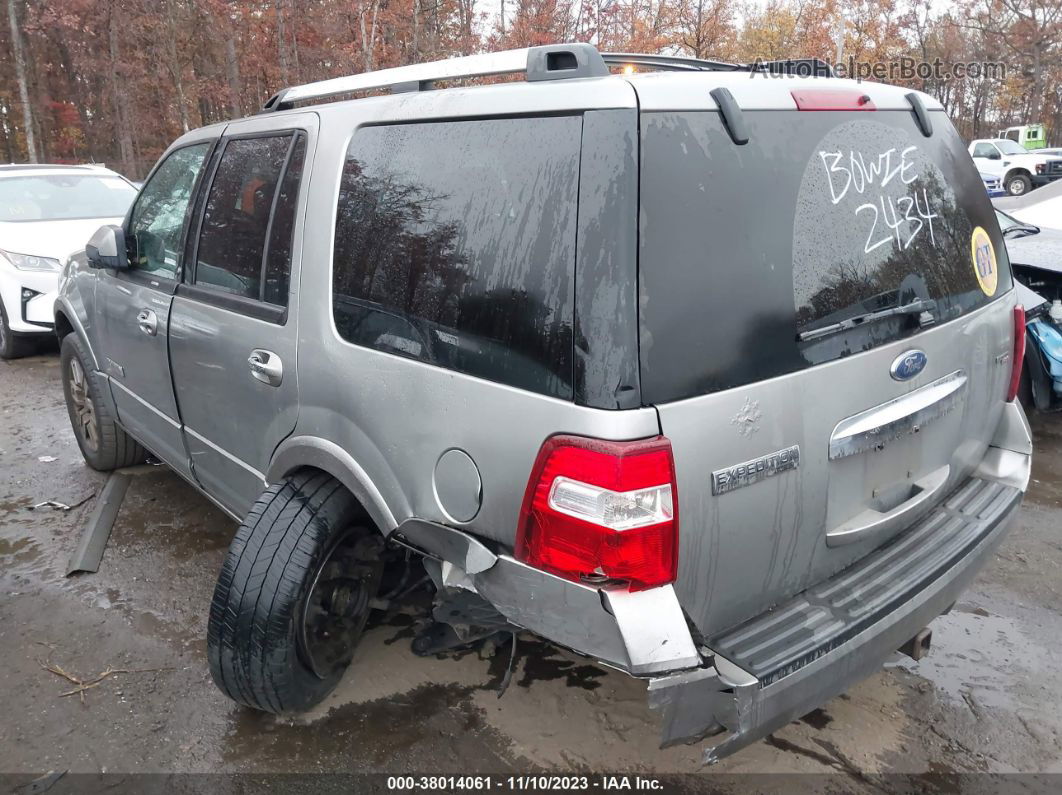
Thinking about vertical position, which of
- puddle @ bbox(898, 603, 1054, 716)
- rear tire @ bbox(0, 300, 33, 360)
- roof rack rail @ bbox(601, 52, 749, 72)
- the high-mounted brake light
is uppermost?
roof rack rail @ bbox(601, 52, 749, 72)

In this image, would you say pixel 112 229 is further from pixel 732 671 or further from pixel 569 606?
pixel 732 671

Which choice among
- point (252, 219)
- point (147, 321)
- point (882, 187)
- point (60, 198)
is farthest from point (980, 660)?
point (60, 198)

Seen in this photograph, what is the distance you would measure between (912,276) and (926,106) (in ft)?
2.14

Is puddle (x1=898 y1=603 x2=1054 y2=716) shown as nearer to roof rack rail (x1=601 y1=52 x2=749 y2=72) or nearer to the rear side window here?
the rear side window

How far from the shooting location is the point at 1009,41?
36.6 m

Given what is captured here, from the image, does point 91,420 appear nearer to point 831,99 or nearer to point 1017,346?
point 831,99

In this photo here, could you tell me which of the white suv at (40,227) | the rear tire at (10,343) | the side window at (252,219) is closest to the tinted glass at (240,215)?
the side window at (252,219)

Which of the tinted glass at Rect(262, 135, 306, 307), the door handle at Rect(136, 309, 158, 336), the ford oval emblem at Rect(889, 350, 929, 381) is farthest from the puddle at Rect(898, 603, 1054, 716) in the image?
the door handle at Rect(136, 309, 158, 336)

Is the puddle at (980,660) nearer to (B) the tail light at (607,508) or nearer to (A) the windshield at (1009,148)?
(B) the tail light at (607,508)

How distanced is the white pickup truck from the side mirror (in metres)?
24.6

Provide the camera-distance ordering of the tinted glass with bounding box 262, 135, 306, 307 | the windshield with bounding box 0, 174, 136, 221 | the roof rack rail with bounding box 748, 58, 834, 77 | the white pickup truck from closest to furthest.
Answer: the roof rack rail with bounding box 748, 58, 834, 77 → the tinted glass with bounding box 262, 135, 306, 307 → the windshield with bounding box 0, 174, 136, 221 → the white pickup truck

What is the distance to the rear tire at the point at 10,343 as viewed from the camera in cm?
755

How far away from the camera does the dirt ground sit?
98.7 inches

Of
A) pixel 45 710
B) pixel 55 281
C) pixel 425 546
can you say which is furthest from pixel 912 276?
pixel 55 281
